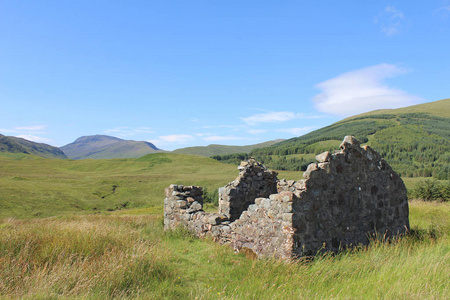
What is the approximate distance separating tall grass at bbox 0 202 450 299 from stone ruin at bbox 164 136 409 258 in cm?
64

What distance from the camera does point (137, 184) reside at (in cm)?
5559

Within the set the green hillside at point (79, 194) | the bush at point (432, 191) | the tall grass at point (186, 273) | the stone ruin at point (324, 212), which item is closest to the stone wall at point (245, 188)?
the stone ruin at point (324, 212)

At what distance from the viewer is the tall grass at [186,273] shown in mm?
5246

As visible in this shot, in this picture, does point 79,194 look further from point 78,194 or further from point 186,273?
point 186,273

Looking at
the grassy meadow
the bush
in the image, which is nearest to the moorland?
the grassy meadow

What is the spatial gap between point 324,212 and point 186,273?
13.7ft

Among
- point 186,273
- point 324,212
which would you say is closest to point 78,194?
point 186,273

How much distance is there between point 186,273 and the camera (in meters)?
7.17

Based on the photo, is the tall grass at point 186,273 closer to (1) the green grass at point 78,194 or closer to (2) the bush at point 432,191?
(2) the bush at point 432,191

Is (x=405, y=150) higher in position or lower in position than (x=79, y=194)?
higher

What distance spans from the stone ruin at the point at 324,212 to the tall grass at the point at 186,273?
645 mm

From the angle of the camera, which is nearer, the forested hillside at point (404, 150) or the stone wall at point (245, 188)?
the stone wall at point (245, 188)

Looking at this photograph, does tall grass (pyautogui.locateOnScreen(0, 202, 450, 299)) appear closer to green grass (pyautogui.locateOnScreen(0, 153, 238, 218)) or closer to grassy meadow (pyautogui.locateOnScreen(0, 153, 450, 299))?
grassy meadow (pyautogui.locateOnScreen(0, 153, 450, 299))

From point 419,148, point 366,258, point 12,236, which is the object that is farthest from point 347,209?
point 419,148
